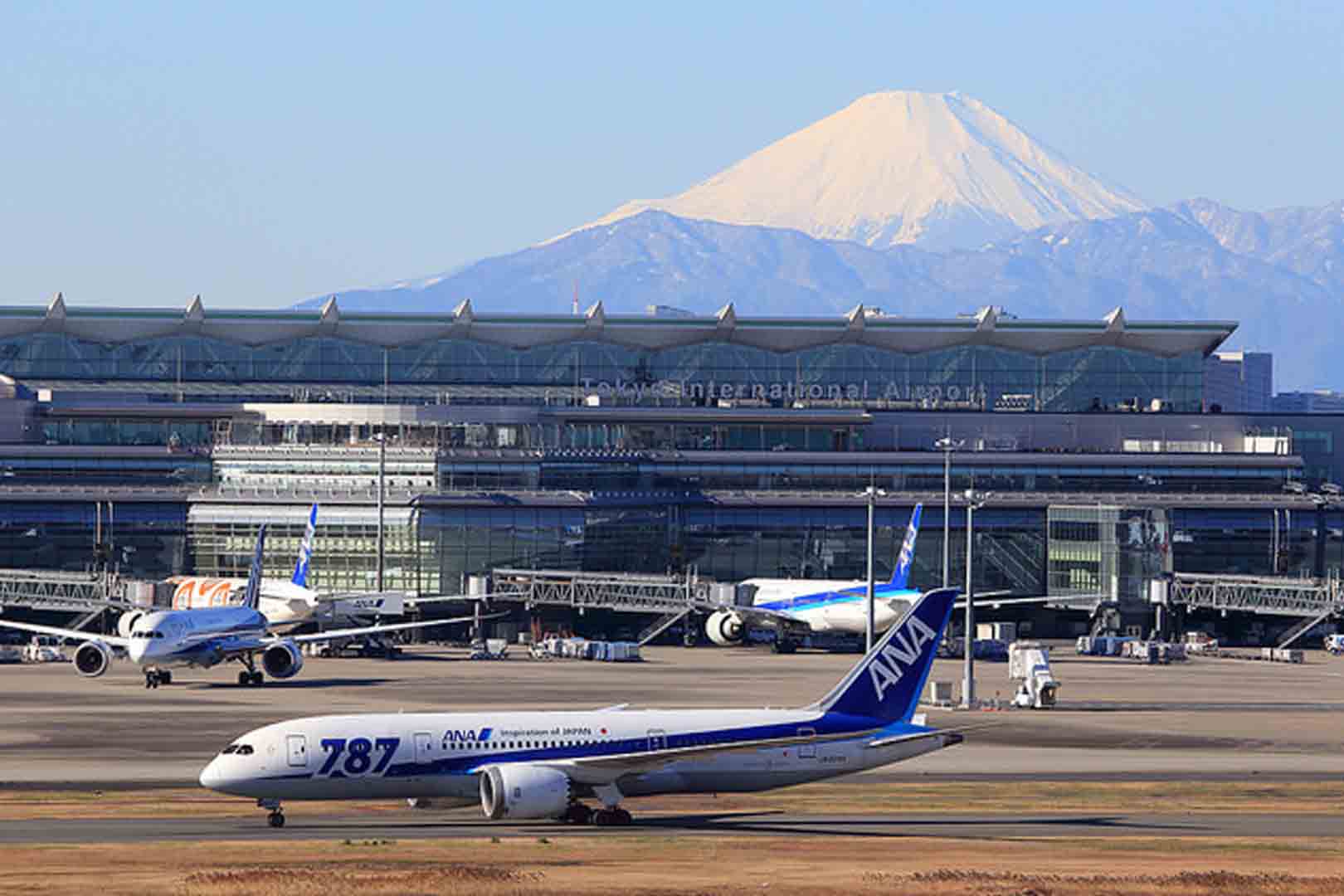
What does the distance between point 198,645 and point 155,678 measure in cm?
295

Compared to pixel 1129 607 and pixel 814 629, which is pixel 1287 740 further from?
pixel 1129 607

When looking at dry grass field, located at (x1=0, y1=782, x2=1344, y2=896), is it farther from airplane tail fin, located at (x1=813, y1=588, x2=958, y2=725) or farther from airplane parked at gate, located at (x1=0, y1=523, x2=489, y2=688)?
airplane parked at gate, located at (x1=0, y1=523, x2=489, y2=688)

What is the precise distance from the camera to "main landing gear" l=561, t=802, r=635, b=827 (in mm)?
76125

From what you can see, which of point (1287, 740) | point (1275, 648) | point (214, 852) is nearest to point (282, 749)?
point (214, 852)

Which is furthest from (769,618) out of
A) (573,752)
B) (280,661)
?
(573,752)

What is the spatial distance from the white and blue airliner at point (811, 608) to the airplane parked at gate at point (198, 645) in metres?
40.1

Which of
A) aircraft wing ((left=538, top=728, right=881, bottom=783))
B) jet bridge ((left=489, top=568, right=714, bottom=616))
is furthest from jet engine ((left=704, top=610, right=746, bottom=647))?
aircraft wing ((left=538, top=728, right=881, bottom=783))

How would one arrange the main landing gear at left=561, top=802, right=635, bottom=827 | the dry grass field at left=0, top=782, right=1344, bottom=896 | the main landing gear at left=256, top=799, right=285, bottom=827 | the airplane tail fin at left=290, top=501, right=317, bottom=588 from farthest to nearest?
1. the airplane tail fin at left=290, top=501, right=317, bottom=588
2. the main landing gear at left=561, top=802, right=635, bottom=827
3. the main landing gear at left=256, top=799, right=285, bottom=827
4. the dry grass field at left=0, top=782, right=1344, bottom=896

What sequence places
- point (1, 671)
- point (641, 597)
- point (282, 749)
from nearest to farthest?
1. point (282, 749)
2. point (1, 671)
3. point (641, 597)

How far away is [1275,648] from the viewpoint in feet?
619

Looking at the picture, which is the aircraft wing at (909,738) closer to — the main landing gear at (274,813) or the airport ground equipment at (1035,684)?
the main landing gear at (274,813)

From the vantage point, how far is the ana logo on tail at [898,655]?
79.8m

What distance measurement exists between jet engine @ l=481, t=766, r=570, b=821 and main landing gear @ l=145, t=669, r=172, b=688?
6889cm

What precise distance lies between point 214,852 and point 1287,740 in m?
61.9
